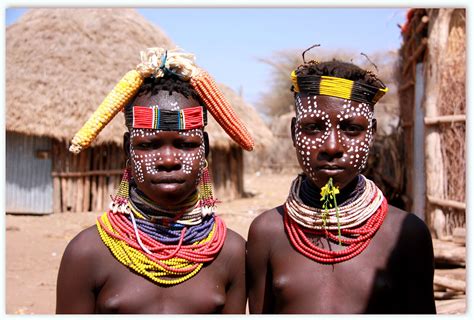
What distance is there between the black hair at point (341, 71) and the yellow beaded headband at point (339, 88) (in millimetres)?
28

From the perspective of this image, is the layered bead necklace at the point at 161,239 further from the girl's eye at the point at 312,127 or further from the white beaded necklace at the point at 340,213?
the girl's eye at the point at 312,127

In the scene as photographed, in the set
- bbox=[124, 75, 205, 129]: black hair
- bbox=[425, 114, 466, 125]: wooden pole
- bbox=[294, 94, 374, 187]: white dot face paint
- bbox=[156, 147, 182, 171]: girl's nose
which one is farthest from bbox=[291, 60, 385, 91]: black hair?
bbox=[425, 114, 466, 125]: wooden pole

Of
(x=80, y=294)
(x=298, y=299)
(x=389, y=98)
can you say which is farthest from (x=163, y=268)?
(x=389, y=98)

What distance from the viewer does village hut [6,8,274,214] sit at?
40.1ft

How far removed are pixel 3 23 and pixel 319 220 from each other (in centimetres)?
181

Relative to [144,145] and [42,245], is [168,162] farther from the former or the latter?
[42,245]

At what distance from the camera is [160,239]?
8.21ft

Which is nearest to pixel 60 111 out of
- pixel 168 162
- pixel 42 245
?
pixel 42 245

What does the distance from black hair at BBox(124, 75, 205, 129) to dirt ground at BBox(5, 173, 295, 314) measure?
398 cm

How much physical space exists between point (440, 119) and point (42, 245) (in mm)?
6215

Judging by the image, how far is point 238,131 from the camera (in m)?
2.71

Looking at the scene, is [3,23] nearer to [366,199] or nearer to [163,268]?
[163,268]

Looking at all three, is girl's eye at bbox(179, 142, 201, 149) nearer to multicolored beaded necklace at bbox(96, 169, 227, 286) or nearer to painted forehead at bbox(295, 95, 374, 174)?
multicolored beaded necklace at bbox(96, 169, 227, 286)

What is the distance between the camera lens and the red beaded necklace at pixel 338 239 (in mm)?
2430
